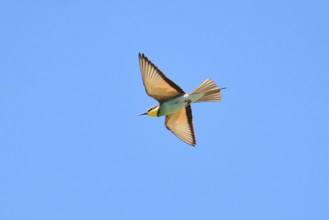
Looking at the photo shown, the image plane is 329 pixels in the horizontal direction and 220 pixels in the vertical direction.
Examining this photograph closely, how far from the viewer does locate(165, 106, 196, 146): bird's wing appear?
1052 centimetres

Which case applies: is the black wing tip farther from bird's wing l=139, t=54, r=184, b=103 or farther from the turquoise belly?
bird's wing l=139, t=54, r=184, b=103

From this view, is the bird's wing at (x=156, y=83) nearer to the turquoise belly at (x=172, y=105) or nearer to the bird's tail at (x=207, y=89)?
the turquoise belly at (x=172, y=105)

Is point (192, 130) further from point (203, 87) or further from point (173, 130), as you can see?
point (203, 87)

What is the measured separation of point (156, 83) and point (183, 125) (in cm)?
133

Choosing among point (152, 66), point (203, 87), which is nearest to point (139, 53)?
point (152, 66)

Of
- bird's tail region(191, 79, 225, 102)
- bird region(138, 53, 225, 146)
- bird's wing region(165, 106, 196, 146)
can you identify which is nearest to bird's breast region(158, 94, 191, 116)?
bird region(138, 53, 225, 146)

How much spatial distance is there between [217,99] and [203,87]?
485 mm

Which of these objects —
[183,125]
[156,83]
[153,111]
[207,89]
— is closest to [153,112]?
[153,111]

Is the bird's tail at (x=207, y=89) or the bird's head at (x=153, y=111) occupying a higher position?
the bird's tail at (x=207, y=89)

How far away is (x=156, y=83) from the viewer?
9508 mm

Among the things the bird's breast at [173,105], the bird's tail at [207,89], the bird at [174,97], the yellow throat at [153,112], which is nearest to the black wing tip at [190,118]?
the bird at [174,97]

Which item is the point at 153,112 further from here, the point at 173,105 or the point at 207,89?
the point at 207,89

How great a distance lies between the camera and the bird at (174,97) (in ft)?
30.7

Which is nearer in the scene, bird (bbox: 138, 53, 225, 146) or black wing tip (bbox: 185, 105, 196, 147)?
bird (bbox: 138, 53, 225, 146)
